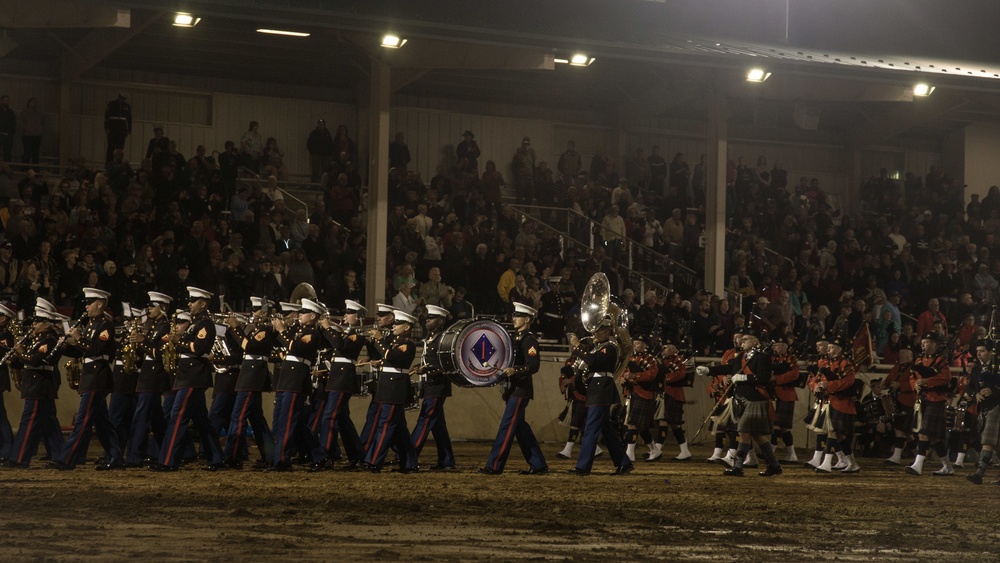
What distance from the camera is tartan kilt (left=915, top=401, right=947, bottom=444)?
1554cm

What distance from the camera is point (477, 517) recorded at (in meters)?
10.1

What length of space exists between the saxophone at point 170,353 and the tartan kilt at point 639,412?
5.92m

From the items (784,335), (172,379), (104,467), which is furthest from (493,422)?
(104,467)

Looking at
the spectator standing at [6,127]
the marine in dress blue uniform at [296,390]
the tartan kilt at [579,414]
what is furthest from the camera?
the spectator standing at [6,127]

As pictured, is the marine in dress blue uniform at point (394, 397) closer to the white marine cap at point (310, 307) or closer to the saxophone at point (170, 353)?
the white marine cap at point (310, 307)

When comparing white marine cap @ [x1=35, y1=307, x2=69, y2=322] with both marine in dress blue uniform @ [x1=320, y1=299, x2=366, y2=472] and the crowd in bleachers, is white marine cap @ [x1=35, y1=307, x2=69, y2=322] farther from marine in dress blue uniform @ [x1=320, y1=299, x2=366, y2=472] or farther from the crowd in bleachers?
the crowd in bleachers

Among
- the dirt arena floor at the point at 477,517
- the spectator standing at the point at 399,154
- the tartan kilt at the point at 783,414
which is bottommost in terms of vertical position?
the dirt arena floor at the point at 477,517

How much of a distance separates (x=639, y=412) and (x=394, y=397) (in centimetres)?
419

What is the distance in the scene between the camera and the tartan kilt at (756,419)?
47.2 feet

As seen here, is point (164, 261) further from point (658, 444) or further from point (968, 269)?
point (968, 269)

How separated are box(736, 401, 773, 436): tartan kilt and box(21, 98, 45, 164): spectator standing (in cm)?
1406

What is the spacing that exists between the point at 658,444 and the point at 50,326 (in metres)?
8.15

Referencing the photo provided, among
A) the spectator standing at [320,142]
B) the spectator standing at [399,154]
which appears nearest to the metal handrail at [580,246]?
A: the spectator standing at [399,154]

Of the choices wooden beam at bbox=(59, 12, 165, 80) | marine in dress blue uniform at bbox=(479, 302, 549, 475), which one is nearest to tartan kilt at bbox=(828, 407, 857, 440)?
marine in dress blue uniform at bbox=(479, 302, 549, 475)
